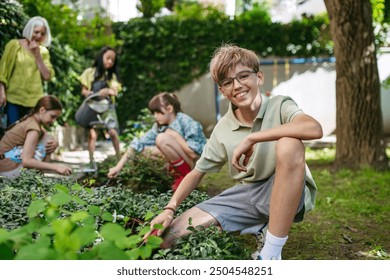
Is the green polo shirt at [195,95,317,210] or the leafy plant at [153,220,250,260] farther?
the green polo shirt at [195,95,317,210]

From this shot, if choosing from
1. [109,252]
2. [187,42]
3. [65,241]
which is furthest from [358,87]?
[187,42]

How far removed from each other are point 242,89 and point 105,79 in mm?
3808

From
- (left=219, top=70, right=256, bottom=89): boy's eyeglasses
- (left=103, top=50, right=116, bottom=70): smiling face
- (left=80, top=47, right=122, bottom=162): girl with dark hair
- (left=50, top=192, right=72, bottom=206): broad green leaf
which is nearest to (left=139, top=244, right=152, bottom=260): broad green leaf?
(left=50, top=192, right=72, bottom=206): broad green leaf

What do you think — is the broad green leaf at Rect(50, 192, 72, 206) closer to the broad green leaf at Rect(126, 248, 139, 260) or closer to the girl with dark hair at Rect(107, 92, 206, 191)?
the broad green leaf at Rect(126, 248, 139, 260)

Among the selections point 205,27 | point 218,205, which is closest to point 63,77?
point 205,27

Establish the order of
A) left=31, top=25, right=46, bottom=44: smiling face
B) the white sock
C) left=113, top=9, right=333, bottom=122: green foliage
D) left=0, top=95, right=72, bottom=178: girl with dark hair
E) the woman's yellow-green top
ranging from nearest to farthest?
the white sock
left=0, top=95, right=72, bottom=178: girl with dark hair
the woman's yellow-green top
left=31, top=25, right=46, bottom=44: smiling face
left=113, top=9, right=333, bottom=122: green foliage

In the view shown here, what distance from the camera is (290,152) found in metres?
2.29

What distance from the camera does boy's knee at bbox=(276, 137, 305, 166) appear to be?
2.29 metres

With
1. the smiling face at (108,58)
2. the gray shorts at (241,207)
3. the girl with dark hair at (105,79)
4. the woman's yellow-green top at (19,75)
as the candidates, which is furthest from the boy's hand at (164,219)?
the smiling face at (108,58)

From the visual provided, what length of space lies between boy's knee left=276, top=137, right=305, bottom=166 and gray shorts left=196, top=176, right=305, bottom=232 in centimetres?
33

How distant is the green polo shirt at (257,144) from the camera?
2568mm

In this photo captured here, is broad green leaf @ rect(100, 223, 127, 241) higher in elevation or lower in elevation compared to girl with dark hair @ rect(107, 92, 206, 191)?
higher

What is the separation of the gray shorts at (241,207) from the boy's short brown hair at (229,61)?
58 centimetres

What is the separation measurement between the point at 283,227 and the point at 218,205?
513 millimetres
